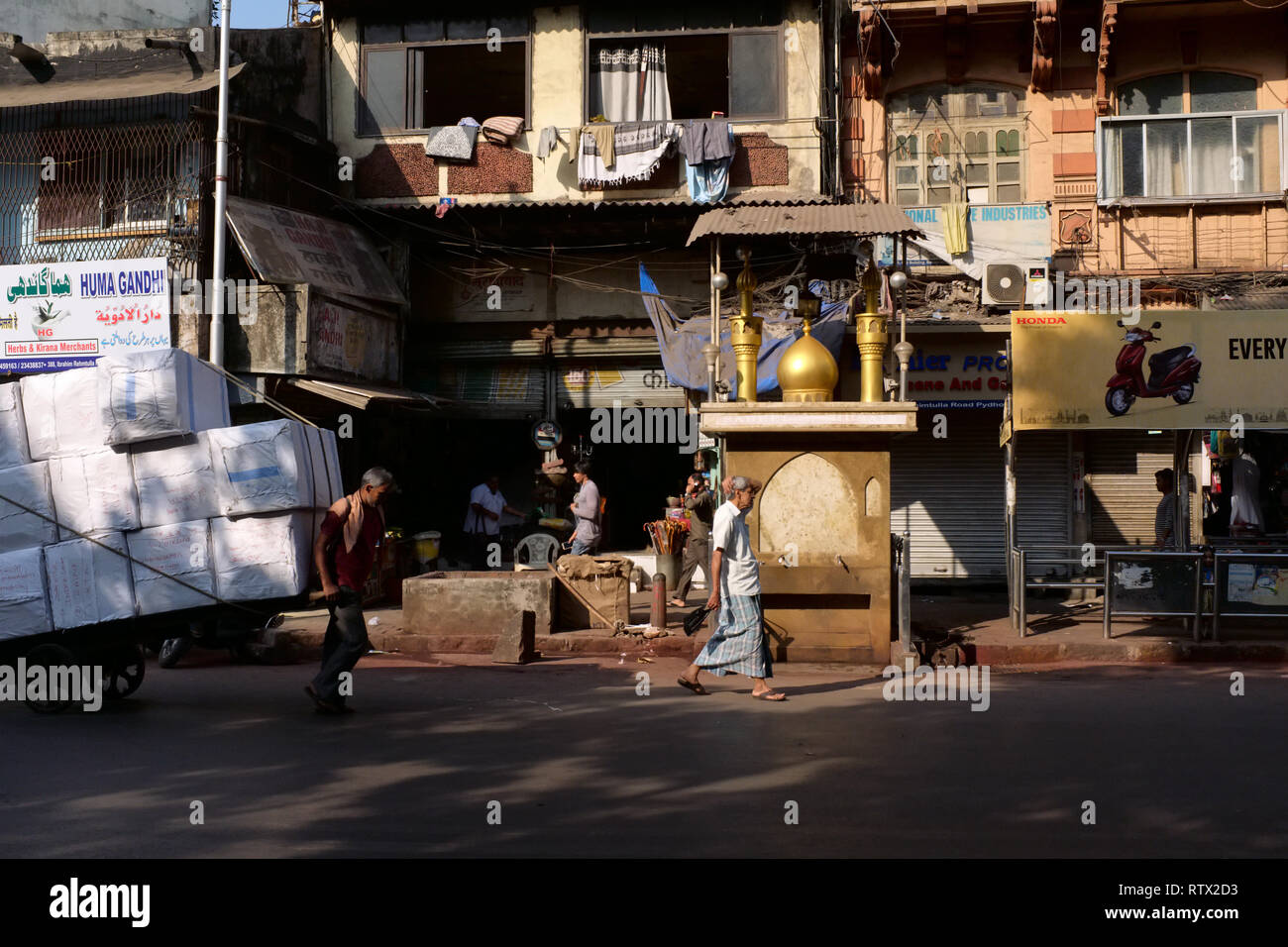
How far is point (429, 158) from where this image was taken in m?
18.0

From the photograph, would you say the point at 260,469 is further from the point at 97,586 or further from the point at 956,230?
the point at 956,230

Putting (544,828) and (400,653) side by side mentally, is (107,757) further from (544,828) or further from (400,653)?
(400,653)

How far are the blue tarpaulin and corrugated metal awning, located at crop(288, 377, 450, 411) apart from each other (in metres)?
3.57

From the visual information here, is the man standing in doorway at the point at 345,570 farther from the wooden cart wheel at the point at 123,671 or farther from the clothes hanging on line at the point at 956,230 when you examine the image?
the clothes hanging on line at the point at 956,230

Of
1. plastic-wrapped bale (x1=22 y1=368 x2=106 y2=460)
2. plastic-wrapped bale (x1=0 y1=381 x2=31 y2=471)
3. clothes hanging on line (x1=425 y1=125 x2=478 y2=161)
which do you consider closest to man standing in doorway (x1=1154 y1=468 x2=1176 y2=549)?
clothes hanging on line (x1=425 y1=125 x2=478 y2=161)

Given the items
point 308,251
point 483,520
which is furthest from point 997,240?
point 308,251

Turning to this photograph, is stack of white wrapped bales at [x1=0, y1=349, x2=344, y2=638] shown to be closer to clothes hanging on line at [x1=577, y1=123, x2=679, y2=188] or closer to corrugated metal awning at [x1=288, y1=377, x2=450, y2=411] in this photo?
corrugated metal awning at [x1=288, y1=377, x2=450, y2=411]

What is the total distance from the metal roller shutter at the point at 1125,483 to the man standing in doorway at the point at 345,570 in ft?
38.5

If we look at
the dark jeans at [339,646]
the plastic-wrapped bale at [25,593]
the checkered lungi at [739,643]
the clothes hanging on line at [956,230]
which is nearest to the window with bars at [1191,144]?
the clothes hanging on line at [956,230]

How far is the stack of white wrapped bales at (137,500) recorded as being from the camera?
7809 mm

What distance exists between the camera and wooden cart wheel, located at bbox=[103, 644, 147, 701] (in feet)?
28.0

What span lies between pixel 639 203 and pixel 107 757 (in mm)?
12173

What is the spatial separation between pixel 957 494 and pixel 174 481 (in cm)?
1172

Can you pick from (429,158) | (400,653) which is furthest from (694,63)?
(400,653)
